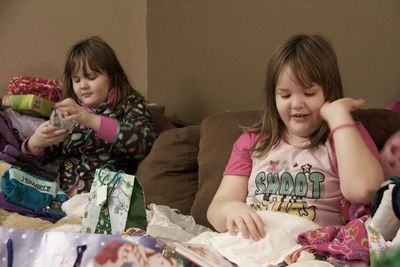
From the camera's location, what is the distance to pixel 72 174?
1950mm

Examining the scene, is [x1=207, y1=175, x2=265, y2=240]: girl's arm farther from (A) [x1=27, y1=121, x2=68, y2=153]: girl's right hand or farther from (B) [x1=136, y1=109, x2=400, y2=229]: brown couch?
(A) [x1=27, y1=121, x2=68, y2=153]: girl's right hand

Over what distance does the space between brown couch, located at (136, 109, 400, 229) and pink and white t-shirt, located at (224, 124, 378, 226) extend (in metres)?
0.24

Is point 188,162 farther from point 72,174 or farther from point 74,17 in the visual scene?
point 74,17

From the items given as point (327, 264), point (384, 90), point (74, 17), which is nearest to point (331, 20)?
point (384, 90)

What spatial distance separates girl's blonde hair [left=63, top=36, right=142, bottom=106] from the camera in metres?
1.98

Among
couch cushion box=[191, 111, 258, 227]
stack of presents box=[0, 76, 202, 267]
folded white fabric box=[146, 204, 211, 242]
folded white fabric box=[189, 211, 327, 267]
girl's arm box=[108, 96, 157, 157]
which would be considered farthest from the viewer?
girl's arm box=[108, 96, 157, 157]

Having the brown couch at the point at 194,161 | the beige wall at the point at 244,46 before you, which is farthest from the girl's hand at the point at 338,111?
the beige wall at the point at 244,46

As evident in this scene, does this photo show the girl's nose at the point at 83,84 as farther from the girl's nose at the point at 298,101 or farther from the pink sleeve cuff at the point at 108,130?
the girl's nose at the point at 298,101

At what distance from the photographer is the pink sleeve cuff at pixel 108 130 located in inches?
72.5

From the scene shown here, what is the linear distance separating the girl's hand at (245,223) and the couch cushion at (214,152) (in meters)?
0.40

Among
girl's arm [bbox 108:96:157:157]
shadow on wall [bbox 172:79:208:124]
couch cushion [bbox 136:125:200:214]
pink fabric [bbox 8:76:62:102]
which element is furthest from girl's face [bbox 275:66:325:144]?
pink fabric [bbox 8:76:62:102]

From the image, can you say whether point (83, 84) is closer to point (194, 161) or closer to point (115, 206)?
point (194, 161)

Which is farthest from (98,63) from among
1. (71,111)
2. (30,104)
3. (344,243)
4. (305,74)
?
(344,243)

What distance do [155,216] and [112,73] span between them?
774mm
